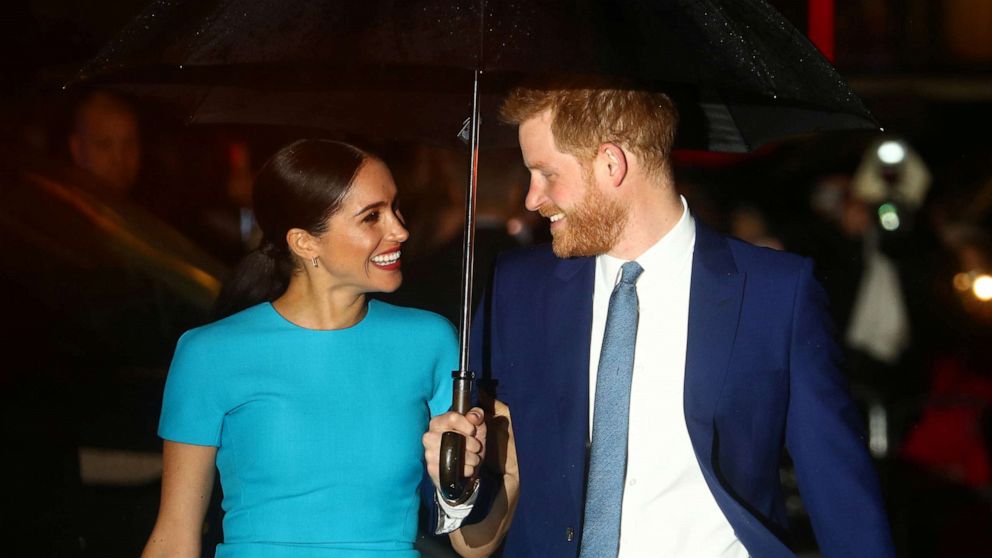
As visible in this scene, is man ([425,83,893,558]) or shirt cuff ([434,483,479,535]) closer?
man ([425,83,893,558])

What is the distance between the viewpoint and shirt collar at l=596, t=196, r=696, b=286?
3387 millimetres

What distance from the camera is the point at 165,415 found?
11.2 ft

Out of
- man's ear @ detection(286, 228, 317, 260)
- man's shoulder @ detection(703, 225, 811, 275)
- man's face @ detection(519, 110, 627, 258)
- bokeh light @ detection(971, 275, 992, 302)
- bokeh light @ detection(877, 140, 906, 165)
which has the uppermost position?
bokeh light @ detection(877, 140, 906, 165)

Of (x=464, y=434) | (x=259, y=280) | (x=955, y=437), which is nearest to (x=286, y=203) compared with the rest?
(x=259, y=280)

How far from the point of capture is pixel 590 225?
10.9 feet

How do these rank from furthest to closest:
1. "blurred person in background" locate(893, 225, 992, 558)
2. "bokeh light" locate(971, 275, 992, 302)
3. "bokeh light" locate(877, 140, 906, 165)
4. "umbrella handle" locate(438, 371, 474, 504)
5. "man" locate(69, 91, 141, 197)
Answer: "bokeh light" locate(877, 140, 906, 165) < "bokeh light" locate(971, 275, 992, 302) < "blurred person in background" locate(893, 225, 992, 558) < "man" locate(69, 91, 141, 197) < "umbrella handle" locate(438, 371, 474, 504)

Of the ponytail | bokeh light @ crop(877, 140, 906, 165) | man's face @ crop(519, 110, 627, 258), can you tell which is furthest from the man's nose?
bokeh light @ crop(877, 140, 906, 165)

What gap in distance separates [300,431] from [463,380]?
547mm

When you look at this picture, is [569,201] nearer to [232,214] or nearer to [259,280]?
[259,280]

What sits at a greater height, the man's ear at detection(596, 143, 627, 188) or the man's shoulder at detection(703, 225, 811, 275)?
the man's ear at detection(596, 143, 627, 188)

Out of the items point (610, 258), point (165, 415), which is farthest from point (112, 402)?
point (610, 258)

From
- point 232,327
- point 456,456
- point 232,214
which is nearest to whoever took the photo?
point 456,456

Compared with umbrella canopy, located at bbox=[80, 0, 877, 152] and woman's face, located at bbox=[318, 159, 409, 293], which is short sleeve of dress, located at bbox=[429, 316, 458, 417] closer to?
woman's face, located at bbox=[318, 159, 409, 293]

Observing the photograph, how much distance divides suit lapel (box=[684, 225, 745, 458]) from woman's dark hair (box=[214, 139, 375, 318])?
1024 millimetres
